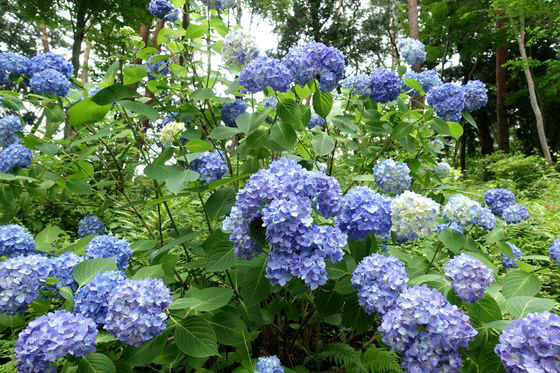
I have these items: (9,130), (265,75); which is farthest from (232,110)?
(9,130)

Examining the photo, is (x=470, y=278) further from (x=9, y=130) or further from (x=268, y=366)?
(x=9, y=130)

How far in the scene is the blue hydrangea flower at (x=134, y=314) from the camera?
1128 millimetres

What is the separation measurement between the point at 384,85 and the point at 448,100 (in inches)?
13.2

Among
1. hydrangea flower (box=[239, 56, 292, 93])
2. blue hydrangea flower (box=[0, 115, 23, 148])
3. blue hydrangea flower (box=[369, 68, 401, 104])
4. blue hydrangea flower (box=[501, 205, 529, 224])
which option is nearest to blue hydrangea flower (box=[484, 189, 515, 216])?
blue hydrangea flower (box=[501, 205, 529, 224])

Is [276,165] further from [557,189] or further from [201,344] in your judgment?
[557,189]

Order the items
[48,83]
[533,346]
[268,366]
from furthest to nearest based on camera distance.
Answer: [48,83], [268,366], [533,346]

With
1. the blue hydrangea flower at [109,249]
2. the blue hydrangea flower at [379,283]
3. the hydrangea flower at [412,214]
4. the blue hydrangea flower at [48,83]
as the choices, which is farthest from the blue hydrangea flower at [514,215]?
the blue hydrangea flower at [48,83]

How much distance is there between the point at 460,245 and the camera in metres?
1.63

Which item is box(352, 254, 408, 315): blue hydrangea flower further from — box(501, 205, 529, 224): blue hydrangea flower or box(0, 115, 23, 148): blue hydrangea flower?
box(0, 115, 23, 148): blue hydrangea flower

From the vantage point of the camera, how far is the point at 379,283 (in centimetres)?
129

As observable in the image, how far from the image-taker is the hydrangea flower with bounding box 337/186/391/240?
56.9 inches

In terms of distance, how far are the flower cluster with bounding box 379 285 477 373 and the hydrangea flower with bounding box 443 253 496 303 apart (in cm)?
15

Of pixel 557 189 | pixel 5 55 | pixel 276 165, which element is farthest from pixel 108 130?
pixel 557 189

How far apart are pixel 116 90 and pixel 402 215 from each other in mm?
1240
